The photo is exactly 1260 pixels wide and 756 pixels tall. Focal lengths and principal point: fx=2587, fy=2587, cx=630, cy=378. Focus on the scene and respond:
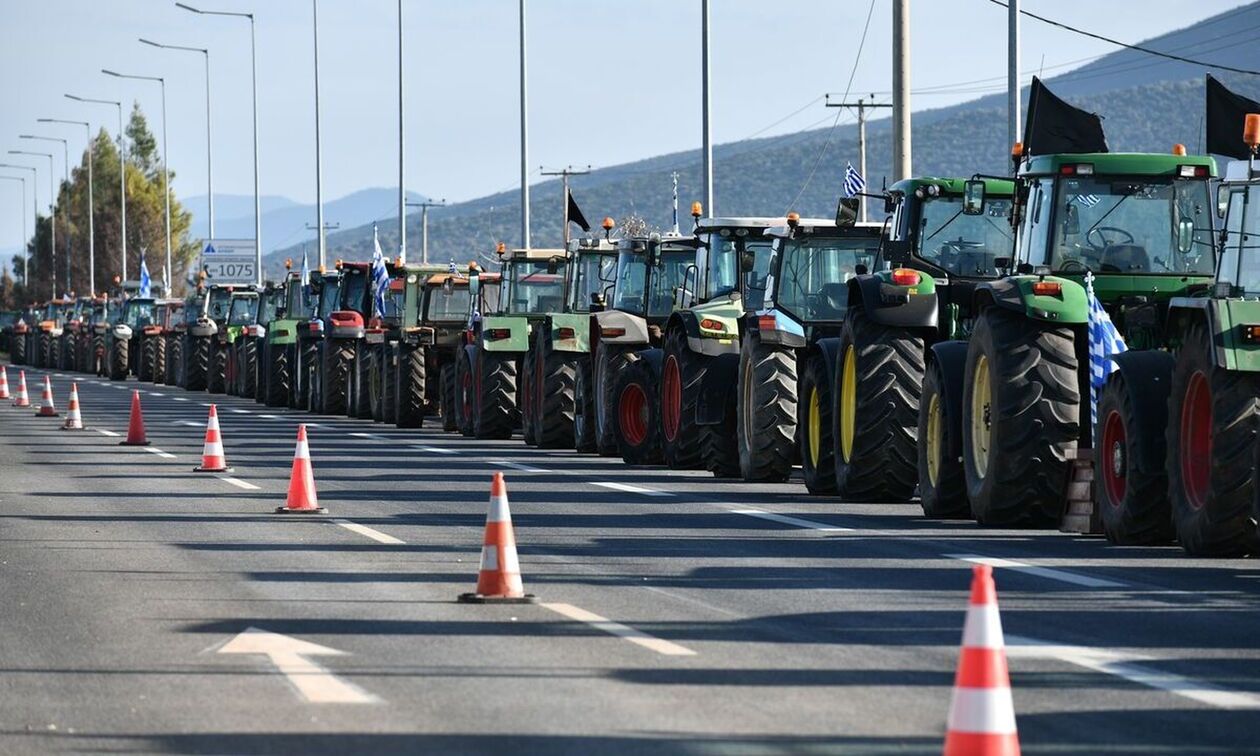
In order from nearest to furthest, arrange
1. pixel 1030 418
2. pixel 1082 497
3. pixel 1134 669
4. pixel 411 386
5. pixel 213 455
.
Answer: pixel 1134 669 < pixel 1082 497 < pixel 1030 418 < pixel 213 455 < pixel 411 386

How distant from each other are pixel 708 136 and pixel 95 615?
30.7 meters

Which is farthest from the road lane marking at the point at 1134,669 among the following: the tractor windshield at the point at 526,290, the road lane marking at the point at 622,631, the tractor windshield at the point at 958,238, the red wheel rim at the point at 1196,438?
the tractor windshield at the point at 526,290

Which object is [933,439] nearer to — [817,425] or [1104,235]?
[1104,235]

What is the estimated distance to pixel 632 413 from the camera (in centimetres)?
2723

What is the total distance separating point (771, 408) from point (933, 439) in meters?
3.83

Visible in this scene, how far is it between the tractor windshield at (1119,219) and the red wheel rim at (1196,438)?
273 centimetres

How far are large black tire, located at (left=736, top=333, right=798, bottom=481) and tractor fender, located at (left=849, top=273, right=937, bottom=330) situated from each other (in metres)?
2.84

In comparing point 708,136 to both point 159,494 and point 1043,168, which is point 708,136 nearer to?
point 159,494

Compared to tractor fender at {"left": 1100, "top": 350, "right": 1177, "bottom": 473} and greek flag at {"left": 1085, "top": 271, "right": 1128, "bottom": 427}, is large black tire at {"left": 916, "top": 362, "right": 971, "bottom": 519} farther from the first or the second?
tractor fender at {"left": 1100, "top": 350, "right": 1177, "bottom": 473}

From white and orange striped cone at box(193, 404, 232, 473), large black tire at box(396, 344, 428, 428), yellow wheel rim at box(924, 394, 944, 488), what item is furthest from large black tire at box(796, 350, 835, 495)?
large black tire at box(396, 344, 428, 428)

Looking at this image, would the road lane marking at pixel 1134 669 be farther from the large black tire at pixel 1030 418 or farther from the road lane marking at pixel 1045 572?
the large black tire at pixel 1030 418

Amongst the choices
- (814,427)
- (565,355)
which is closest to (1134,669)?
(814,427)

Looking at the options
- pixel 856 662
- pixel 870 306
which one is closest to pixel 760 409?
pixel 870 306

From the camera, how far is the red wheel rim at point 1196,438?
49.2 feet
